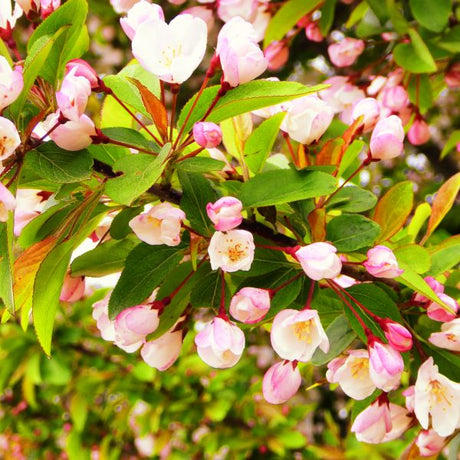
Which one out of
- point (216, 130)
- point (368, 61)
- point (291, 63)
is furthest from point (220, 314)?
point (291, 63)

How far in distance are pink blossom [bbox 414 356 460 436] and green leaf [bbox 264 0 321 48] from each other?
797 millimetres

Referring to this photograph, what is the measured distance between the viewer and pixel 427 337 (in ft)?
2.20

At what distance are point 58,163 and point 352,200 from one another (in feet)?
1.08

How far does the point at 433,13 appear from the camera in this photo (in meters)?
1.05

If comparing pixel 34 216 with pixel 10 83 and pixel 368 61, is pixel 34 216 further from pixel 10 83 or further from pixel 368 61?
pixel 368 61

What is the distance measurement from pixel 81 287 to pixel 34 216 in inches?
3.9

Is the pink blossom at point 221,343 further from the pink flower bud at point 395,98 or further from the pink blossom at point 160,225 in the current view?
the pink flower bud at point 395,98

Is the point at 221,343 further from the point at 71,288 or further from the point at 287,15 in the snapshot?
the point at 287,15

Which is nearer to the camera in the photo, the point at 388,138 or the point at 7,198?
the point at 7,198

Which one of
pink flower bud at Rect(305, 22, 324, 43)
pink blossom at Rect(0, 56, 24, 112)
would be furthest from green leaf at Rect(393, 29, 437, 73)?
pink blossom at Rect(0, 56, 24, 112)

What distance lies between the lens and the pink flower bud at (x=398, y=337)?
0.54m

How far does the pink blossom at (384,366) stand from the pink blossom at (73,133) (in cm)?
33

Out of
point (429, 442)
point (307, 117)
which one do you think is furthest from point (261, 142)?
point (429, 442)

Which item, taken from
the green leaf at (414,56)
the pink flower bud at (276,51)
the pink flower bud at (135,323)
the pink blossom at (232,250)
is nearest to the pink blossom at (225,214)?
the pink blossom at (232,250)
